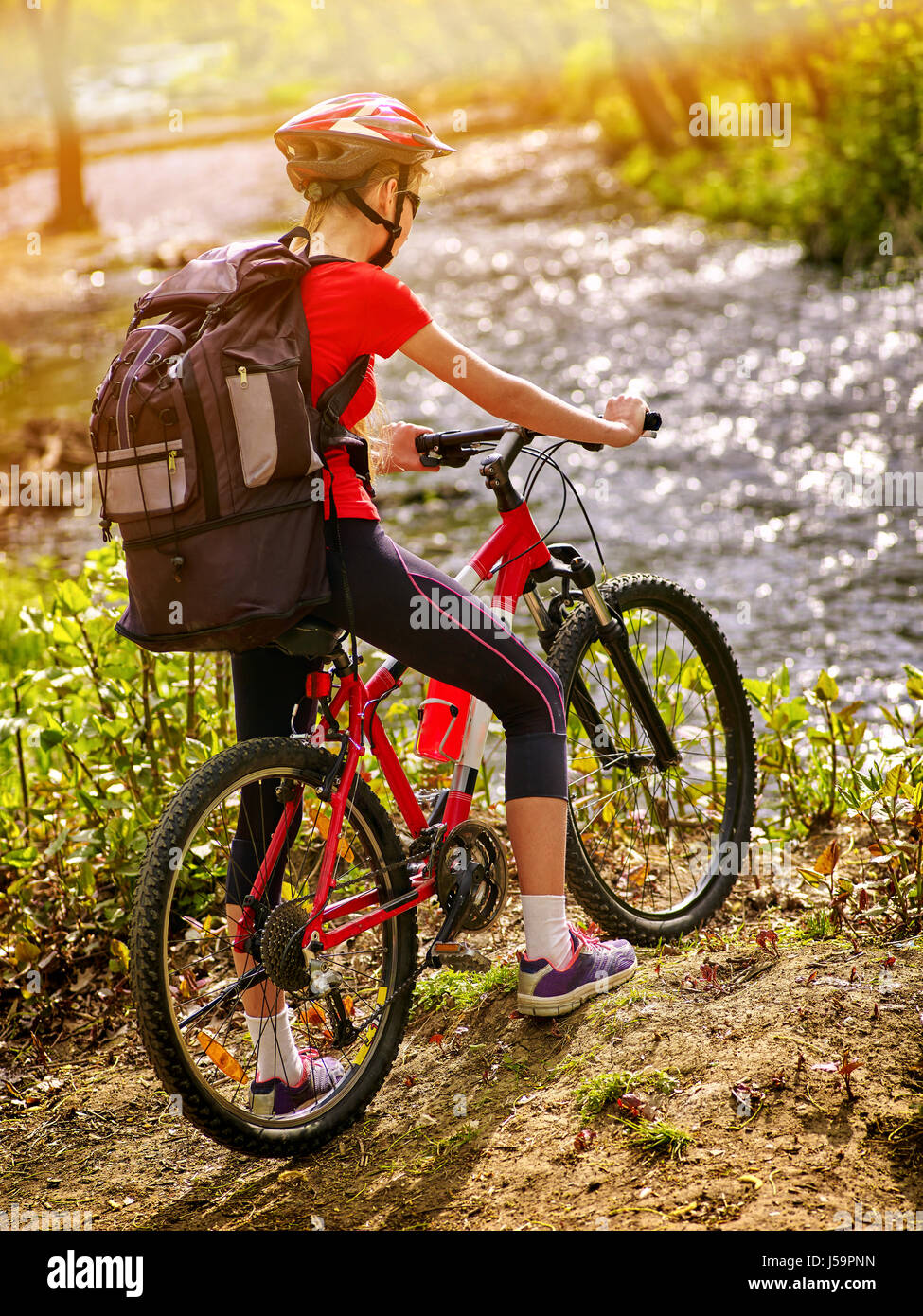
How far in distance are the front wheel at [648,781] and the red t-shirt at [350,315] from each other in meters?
1.12

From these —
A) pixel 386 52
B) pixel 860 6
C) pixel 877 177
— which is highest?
pixel 386 52

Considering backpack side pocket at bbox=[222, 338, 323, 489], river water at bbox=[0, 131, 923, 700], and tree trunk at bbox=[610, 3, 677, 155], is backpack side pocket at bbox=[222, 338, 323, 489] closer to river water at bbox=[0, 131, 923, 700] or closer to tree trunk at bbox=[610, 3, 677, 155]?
river water at bbox=[0, 131, 923, 700]

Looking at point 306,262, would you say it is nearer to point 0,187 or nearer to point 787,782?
point 787,782

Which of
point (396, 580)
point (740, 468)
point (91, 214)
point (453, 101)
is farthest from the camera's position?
point (453, 101)

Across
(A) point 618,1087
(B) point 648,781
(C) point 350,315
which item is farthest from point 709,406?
(A) point 618,1087

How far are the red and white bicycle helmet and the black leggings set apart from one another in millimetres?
746

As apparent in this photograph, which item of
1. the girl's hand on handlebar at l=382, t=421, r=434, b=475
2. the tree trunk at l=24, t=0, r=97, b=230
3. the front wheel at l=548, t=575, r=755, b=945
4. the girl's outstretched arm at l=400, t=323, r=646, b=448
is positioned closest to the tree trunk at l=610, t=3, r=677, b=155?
the tree trunk at l=24, t=0, r=97, b=230

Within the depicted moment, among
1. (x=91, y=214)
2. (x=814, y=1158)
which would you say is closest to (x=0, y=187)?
(x=91, y=214)

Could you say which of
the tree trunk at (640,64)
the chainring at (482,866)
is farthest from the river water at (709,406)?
the chainring at (482,866)

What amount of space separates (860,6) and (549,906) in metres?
13.6

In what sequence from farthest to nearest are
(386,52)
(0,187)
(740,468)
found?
(386,52) → (0,187) → (740,468)

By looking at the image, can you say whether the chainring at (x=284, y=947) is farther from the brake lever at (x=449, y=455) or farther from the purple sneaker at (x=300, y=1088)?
the brake lever at (x=449, y=455)

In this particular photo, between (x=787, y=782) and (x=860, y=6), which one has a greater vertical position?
(x=860, y=6)

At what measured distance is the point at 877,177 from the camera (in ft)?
41.2
